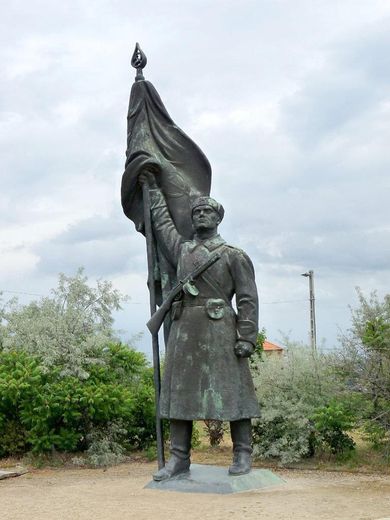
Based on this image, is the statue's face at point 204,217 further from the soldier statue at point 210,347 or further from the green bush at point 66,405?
the green bush at point 66,405

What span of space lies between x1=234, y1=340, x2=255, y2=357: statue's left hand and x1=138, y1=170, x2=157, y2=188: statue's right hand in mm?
1850

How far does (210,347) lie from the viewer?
21.7 feet

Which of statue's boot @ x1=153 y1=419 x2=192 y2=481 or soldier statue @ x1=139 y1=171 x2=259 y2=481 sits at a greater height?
soldier statue @ x1=139 y1=171 x2=259 y2=481

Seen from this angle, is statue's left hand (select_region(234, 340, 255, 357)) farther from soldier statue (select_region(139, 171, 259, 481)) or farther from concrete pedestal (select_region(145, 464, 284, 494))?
concrete pedestal (select_region(145, 464, 284, 494))

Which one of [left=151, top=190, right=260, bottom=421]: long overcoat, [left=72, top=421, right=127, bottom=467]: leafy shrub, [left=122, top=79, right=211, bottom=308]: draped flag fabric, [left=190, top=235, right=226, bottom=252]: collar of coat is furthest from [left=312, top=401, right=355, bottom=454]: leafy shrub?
[left=190, top=235, right=226, bottom=252]: collar of coat

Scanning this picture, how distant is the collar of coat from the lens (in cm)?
680

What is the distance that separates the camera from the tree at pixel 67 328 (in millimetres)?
11055

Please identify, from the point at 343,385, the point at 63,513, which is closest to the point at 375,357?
the point at 343,385

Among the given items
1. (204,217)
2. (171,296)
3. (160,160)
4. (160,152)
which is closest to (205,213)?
(204,217)

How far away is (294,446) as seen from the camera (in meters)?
10.1

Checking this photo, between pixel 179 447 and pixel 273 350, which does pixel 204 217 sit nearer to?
pixel 179 447

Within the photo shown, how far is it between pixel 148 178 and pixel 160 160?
0.23 m

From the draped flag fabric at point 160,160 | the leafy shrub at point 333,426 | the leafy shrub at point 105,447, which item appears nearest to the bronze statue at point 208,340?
the draped flag fabric at point 160,160

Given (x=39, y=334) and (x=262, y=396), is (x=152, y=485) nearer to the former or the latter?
(x=262, y=396)
